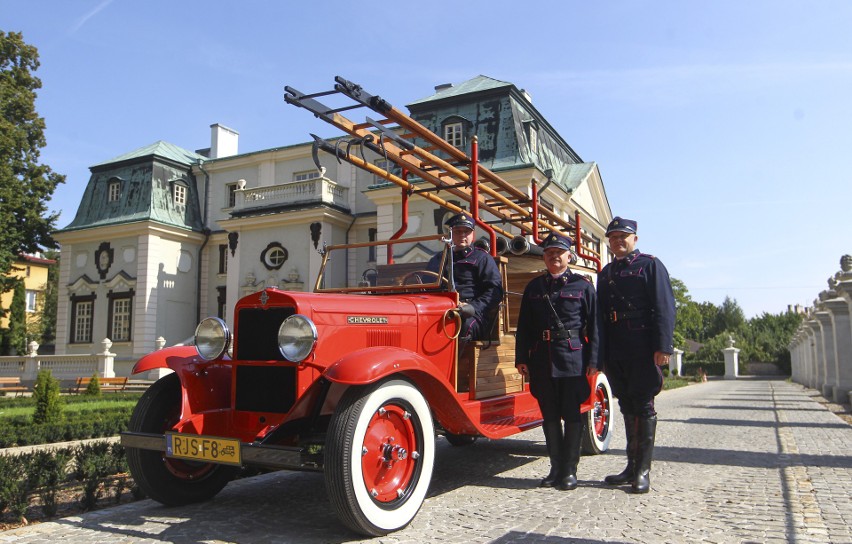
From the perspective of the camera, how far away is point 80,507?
16.4 feet

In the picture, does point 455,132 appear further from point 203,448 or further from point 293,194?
point 203,448

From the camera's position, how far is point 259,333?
15.3ft

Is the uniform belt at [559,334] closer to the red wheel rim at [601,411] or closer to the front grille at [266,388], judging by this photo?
the red wheel rim at [601,411]

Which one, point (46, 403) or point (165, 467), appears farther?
point (46, 403)

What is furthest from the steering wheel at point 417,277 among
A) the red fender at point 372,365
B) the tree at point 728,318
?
the tree at point 728,318

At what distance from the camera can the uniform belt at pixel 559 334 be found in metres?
5.53

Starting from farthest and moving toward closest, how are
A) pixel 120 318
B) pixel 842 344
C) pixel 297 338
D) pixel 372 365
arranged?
1. pixel 120 318
2. pixel 842 344
3. pixel 297 338
4. pixel 372 365

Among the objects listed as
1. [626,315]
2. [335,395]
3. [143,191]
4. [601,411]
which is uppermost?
[143,191]

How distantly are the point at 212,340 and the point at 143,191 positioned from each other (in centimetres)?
2874

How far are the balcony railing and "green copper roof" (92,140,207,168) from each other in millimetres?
5675

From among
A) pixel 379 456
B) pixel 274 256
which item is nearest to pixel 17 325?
pixel 274 256

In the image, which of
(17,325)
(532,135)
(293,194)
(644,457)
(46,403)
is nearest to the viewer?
(644,457)

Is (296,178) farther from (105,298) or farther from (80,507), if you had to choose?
(80,507)

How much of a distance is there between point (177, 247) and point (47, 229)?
589 centimetres
